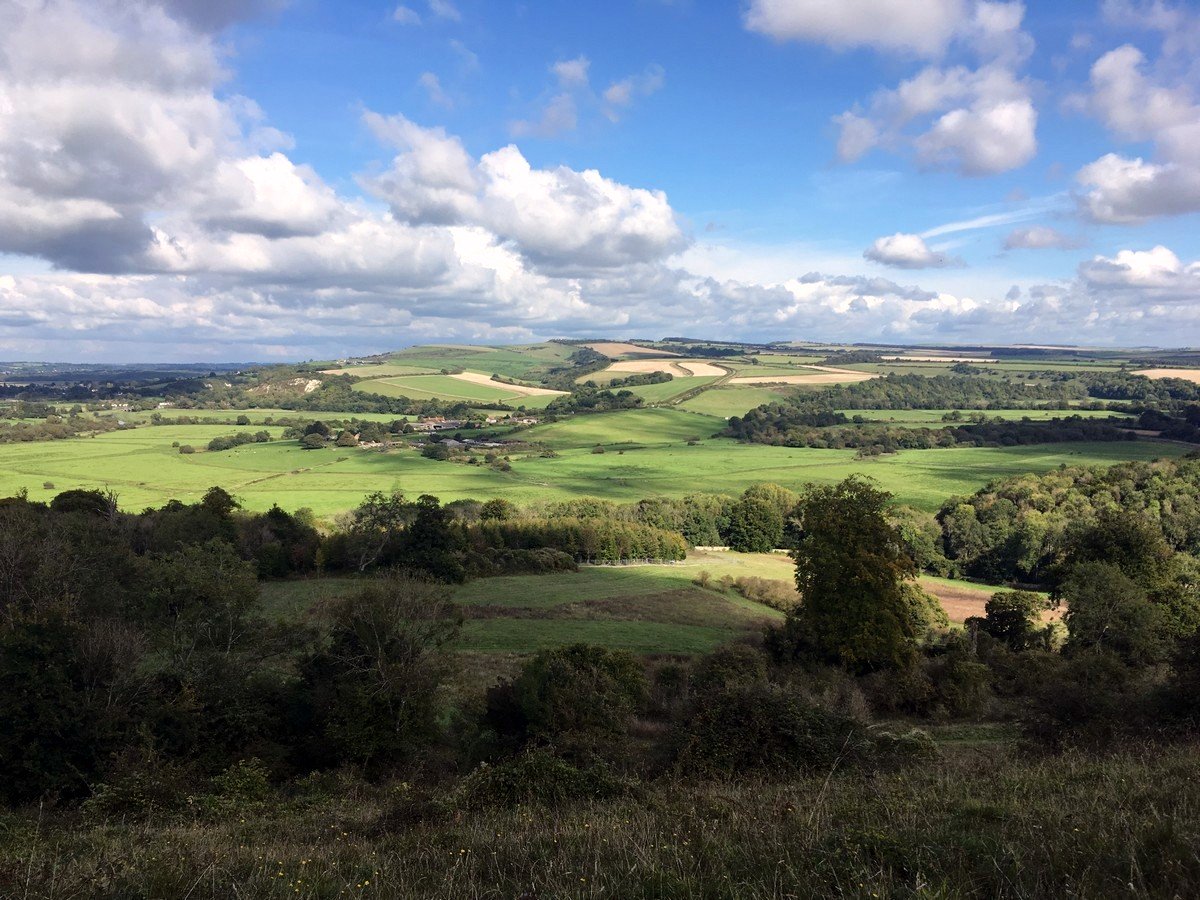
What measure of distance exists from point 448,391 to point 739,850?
595 feet

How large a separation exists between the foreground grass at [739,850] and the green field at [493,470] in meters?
66.0

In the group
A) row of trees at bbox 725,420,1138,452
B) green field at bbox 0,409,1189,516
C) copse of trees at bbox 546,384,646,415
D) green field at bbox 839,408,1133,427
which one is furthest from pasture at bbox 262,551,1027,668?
copse of trees at bbox 546,384,646,415

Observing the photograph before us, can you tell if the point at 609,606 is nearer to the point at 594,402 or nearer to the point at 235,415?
the point at 594,402

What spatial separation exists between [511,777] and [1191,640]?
65.3 ft

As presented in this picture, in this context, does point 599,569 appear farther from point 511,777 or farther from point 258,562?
point 511,777

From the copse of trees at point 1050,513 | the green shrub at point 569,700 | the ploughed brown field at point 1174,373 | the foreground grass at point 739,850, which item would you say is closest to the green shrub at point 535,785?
the foreground grass at point 739,850

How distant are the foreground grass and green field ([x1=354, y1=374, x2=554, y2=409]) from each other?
156 metres

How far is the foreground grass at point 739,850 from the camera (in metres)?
5.36

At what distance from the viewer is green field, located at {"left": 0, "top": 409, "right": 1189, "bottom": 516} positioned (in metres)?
77.4

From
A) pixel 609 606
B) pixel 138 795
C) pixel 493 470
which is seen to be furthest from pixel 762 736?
pixel 493 470

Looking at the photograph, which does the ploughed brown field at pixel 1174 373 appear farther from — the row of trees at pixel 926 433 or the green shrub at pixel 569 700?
the green shrub at pixel 569 700

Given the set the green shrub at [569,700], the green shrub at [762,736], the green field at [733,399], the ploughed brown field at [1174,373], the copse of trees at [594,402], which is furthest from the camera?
the ploughed brown field at [1174,373]

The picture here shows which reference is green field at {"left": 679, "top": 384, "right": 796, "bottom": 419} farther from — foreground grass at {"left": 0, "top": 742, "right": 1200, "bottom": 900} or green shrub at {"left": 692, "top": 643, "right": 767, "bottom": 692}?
foreground grass at {"left": 0, "top": 742, "right": 1200, "bottom": 900}

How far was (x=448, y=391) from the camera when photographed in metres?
181
